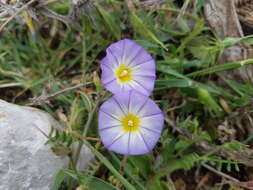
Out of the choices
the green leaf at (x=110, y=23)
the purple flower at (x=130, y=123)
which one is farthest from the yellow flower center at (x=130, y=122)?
the green leaf at (x=110, y=23)

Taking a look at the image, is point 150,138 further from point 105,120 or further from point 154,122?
point 105,120

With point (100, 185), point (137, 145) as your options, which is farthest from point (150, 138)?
point (100, 185)

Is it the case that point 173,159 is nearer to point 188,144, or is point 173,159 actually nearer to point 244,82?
point 188,144

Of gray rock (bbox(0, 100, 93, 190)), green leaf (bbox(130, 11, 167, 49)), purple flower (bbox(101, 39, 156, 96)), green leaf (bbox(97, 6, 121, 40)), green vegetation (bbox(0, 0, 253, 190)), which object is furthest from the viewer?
green leaf (bbox(97, 6, 121, 40))

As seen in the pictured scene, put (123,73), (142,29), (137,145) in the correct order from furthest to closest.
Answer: (142,29)
(123,73)
(137,145)

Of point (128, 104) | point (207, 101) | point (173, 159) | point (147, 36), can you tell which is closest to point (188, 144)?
point (173, 159)

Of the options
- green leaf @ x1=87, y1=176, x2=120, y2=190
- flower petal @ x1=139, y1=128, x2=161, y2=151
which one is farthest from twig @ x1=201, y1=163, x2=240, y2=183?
green leaf @ x1=87, y1=176, x2=120, y2=190

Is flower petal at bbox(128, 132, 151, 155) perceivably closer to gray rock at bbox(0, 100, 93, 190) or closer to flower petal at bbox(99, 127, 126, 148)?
flower petal at bbox(99, 127, 126, 148)
